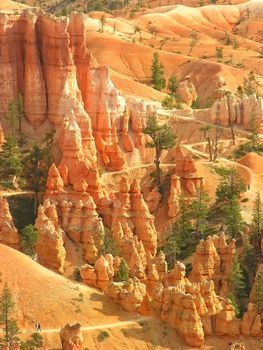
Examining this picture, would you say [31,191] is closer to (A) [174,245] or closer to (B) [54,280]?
(A) [174,245]

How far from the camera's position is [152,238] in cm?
7919

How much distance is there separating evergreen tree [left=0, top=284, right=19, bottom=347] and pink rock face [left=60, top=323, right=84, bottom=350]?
2741mm

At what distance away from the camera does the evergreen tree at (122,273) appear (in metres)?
65.9

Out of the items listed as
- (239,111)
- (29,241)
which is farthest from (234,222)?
(239,111)

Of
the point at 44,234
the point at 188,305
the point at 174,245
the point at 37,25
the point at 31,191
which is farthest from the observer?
the point at 37,25

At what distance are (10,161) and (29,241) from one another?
14054 millimetres

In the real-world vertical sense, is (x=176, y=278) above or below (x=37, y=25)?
below

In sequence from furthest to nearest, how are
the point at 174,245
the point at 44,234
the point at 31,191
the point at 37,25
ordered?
the point at 37,25 < the point at 31,191 < the point at 174,245 < the point at 44,234

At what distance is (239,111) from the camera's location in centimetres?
10481

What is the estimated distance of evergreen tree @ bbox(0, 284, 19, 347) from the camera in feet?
178

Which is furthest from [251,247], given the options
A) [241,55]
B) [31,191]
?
[241,55]

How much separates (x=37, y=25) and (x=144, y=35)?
82.2 m

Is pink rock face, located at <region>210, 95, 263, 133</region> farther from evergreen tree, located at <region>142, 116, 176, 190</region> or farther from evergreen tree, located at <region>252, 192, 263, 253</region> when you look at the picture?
evergreen tree, located at <region>252, 192, 263, 253</region>

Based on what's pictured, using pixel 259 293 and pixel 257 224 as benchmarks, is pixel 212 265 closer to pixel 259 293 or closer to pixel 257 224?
pixel 259 293
